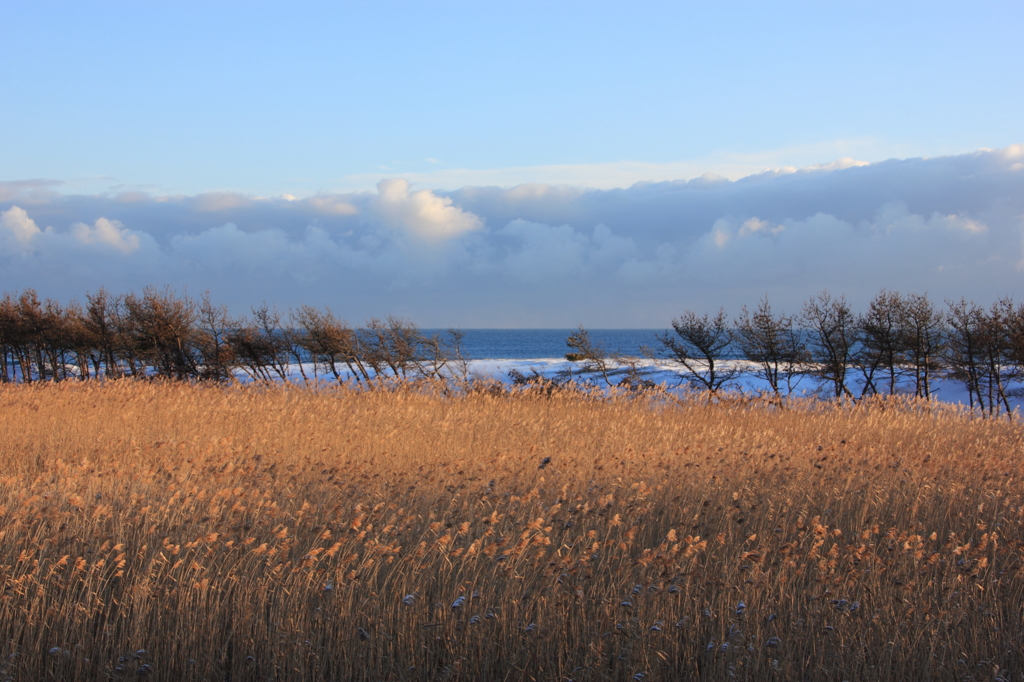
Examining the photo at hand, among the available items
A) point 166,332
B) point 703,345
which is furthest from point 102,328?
point 703,345

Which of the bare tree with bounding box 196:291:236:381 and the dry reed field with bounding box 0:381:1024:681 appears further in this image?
the bare tree with bounding box 196:291:236:381

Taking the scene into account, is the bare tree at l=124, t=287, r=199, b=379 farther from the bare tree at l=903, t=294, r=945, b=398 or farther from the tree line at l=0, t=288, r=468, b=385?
the bare tree at l=903, t=294, r=945, b=398

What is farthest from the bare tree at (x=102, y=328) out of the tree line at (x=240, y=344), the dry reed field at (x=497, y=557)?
the dry reed field at (x=497, y=557)

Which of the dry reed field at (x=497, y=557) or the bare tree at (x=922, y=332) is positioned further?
the bare tree at (x=922, y=332)

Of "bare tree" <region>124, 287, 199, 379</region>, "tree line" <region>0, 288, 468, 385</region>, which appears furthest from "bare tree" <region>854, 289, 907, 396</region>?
"bare tree" <region>124, 287, 199, 379</region>

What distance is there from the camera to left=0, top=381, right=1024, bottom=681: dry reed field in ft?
12.1

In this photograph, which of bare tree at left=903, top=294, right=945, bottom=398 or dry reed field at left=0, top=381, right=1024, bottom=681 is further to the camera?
bare tree at left=903, top=294, right=945, bottom=398

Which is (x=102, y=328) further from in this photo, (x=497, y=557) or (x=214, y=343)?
(x=497, y=557)

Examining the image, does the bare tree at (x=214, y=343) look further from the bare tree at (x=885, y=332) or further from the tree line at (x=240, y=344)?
the bare tree at (x=885, y=332)

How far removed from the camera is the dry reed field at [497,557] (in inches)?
146

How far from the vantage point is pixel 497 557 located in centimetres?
484

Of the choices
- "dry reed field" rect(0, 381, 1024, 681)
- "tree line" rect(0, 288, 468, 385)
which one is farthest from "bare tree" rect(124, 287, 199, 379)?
"dry reed field" rect(0, 381, 1024, 681)

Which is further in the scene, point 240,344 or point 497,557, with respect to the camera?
point 240,344

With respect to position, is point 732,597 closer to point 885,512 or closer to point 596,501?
point 596,501
